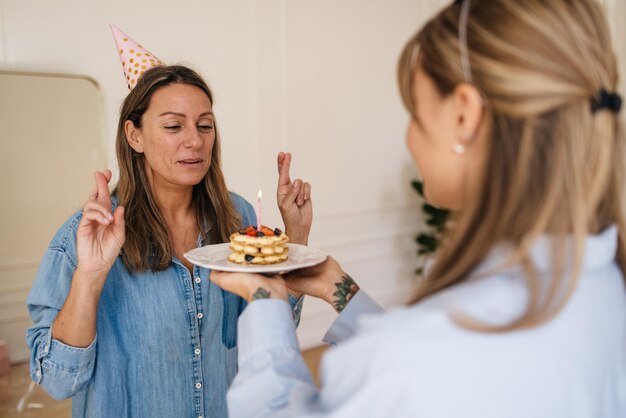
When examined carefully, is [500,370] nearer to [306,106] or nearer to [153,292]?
[153,292]

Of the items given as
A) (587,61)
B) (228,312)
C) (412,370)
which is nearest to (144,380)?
(228,312)

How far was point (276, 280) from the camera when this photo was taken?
121cm

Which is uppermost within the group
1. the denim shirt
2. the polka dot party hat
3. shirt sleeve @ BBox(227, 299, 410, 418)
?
the polka dot party hat

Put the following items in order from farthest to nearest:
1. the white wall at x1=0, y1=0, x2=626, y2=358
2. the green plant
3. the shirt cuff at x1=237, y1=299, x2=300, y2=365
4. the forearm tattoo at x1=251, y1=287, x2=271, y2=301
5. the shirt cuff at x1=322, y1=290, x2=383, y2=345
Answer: the green plant → the white wall at x1=0, y1=0, x2=626, y2=358 → the shirt cuff at x1=322, y1=290, x2=383, y2=345 → the forearm tattoo at x1=251, y1=287, x2=271, y2=301 → the shirt cuff at x1=237, y1=299, x2=300, y2=365

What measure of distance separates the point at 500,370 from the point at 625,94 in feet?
11.4

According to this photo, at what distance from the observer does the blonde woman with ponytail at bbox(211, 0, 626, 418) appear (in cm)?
74

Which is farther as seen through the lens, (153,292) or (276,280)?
(153,292)

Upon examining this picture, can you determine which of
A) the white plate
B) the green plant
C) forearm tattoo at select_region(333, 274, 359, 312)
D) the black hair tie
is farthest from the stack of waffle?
the green plant

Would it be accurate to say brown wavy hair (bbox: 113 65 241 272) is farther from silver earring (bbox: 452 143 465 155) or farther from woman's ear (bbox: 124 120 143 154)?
silver earring (bbox: 452 143 465 155)

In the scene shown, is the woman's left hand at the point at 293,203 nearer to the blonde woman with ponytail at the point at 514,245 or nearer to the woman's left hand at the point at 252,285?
the woman's left hand at the point at 252,285

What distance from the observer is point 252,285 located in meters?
1.15

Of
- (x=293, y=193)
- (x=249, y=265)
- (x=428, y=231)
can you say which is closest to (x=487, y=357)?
(x=249, y=265)

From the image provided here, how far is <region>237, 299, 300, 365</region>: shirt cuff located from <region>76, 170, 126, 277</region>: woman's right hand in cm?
48

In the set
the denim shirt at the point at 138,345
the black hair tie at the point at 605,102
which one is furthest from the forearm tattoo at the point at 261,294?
the black hair tie at the point at 605,102
